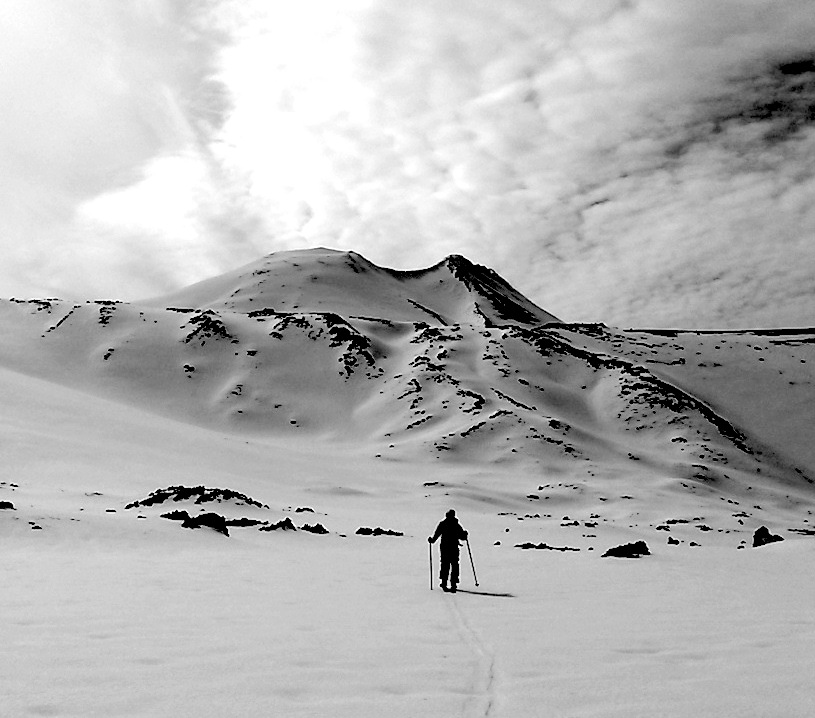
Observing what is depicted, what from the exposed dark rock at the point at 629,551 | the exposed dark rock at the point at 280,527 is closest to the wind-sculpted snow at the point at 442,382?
the exposed dark rock at the point at 280,527

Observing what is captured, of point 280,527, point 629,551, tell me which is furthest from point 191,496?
point 629,551

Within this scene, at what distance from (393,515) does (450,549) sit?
3154cm

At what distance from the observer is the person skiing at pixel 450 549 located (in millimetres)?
13867

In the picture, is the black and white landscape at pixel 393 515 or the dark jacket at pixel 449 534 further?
the dark jacket at pixel 449 534

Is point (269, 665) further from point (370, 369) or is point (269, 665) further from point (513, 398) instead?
point (370, 369)

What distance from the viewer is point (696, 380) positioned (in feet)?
390

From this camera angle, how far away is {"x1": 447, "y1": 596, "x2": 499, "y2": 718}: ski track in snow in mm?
5277

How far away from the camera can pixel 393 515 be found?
45188 millimetres

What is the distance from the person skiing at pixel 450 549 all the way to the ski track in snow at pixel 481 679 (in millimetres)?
4419

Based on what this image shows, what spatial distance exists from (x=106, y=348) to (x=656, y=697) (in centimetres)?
11279

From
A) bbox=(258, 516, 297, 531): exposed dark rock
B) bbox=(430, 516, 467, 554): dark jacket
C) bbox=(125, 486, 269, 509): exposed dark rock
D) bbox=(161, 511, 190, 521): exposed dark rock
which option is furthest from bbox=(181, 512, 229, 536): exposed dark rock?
bbox=(430, 516, 467, 554): dark jacket

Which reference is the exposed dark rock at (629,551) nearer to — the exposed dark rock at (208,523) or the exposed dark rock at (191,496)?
the exposed dark rock at (208,523)

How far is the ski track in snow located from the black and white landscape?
0.06m

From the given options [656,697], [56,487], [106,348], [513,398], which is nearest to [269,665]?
[656,697]
